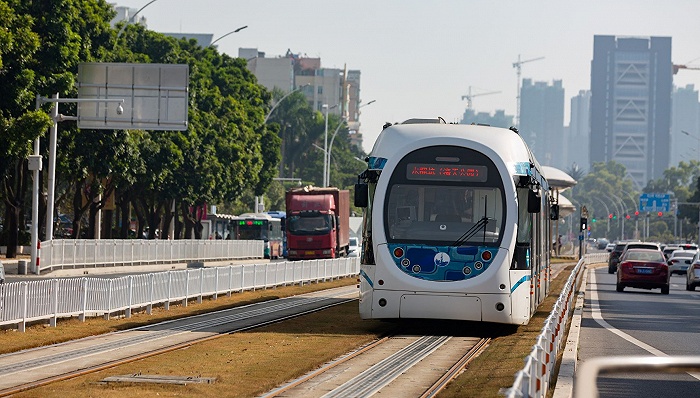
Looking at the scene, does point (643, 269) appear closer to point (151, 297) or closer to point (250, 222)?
point (151, 297)

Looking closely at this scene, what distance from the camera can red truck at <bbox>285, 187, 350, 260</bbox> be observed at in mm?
67375

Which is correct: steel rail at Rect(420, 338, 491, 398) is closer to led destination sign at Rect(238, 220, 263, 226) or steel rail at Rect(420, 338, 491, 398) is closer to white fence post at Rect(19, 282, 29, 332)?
white fence post at Rect(19, 282, 29, 332)

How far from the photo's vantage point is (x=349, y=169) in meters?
147

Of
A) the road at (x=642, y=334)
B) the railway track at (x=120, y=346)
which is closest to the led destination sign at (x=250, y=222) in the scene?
the road at (x=642, y=334)

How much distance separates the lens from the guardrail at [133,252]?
165ft

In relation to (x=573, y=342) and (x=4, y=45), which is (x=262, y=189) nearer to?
(x=4, y=45)

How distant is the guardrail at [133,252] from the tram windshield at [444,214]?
2782 centimetres

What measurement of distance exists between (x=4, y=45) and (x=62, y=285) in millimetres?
21027

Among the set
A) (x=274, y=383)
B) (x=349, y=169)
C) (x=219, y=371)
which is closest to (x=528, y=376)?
(x=274, y=383)

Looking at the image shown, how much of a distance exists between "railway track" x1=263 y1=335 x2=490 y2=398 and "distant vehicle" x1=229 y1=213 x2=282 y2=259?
6411 centimetres

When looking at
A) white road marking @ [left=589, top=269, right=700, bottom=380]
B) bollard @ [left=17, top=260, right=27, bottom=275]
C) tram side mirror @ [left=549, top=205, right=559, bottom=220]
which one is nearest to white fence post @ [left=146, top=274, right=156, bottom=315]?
white road marking @ [left=589, top=269, right=700, bottom=380]

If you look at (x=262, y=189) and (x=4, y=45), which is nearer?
(x=4, y=45)

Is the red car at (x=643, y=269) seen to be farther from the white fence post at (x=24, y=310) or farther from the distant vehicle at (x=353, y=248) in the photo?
the distant vehicle at (x=353, y=248)

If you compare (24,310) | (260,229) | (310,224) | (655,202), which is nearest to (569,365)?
(24,310)
